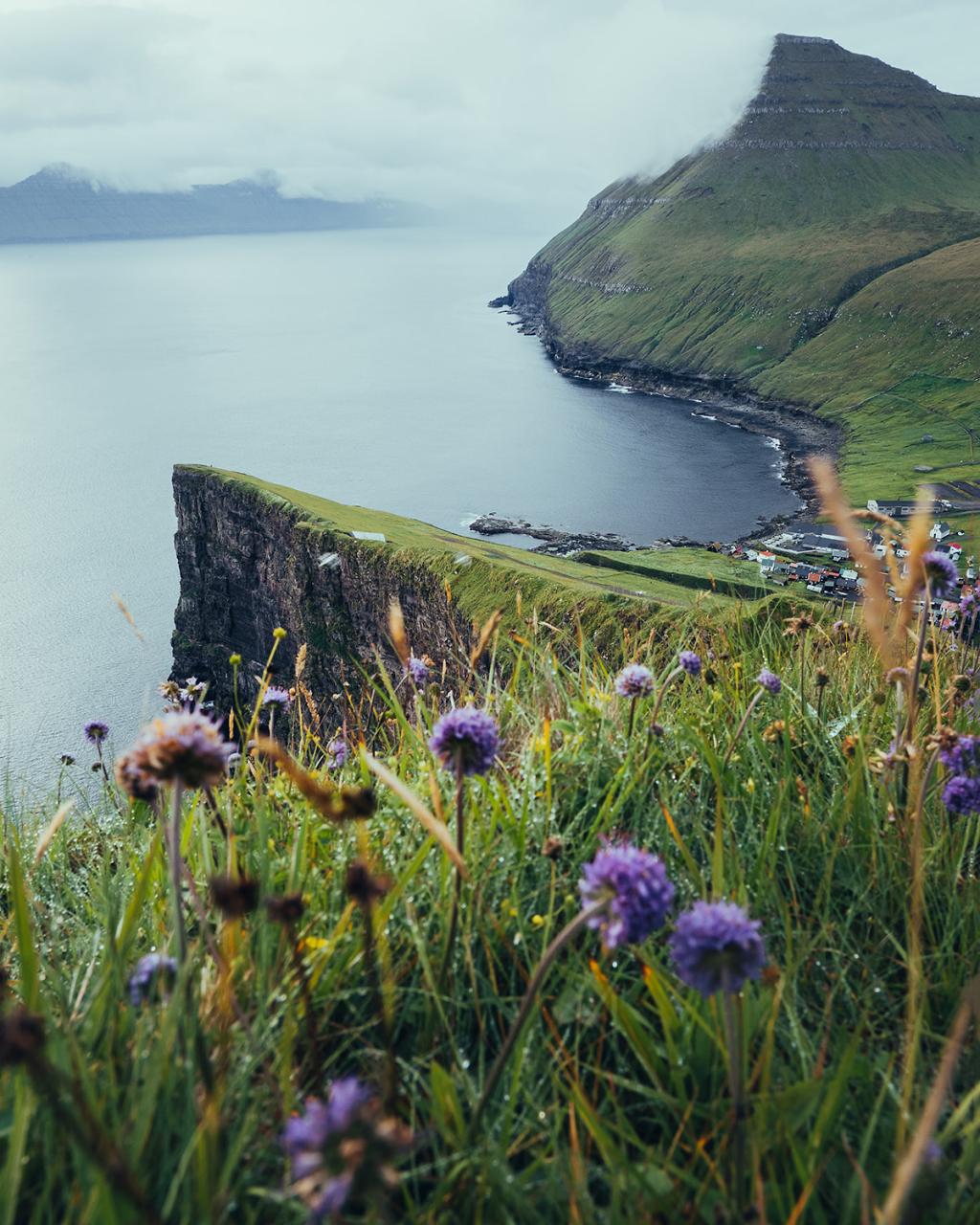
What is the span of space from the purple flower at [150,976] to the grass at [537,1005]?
7 cm

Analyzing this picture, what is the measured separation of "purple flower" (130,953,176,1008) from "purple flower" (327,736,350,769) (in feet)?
11.3

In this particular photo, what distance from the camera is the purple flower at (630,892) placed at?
8.56 ft

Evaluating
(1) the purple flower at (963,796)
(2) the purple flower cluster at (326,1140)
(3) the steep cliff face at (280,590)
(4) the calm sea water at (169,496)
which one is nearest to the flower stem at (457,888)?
(2) the purple flower cluster at (326,1140)

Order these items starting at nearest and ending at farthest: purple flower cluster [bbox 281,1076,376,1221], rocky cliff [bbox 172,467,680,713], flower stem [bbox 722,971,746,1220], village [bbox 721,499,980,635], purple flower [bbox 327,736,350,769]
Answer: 1. purple flower cluster [bbox 281,1076,376,1221]
2. flower stem [bbox 722,971,746,1220]
3. purple flower [bbox 327,736,350,769]
4. rocky cliff [bbox 172,467,680,713]
5. village [bbox 721,499,980,635]

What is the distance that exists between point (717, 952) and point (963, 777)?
221cm

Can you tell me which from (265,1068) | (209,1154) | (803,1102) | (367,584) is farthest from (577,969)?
(367,584)

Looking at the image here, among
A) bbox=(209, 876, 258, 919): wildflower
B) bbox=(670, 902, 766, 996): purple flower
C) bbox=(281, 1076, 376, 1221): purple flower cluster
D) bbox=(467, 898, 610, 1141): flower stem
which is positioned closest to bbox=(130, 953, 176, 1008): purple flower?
bbox=(209, 876, 258, 919): wildflower

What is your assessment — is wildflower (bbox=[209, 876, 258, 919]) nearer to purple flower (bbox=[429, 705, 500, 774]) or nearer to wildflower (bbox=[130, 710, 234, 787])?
wildflower (bbox=[130, 710, 234, 787])

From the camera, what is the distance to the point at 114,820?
20.9 feet

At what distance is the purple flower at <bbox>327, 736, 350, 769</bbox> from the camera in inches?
266

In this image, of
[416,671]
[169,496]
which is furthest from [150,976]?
[169,496]

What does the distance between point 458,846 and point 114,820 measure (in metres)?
3.81

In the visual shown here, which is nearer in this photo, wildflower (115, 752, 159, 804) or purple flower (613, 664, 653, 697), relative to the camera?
wildflower (115, 752, 159, 804)

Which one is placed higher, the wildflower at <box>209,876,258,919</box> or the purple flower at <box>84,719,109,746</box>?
the wildflower at <box>209,876,258,919</box>
